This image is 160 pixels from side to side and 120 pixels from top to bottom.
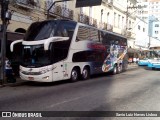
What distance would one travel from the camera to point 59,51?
52.2 feet

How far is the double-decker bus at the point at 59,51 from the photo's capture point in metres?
15.1

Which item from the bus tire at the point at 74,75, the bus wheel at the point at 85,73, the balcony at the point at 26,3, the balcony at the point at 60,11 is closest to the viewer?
the bus tire at the point at 74,75

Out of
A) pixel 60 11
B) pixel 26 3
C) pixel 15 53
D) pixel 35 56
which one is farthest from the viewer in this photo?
pixel 60 11

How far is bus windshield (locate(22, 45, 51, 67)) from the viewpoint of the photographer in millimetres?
15148

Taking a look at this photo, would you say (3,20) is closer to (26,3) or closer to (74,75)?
(74,75)

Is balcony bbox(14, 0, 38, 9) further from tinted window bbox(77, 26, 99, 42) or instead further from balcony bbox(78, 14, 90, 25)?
balcony bbox(78, 14, 90, 25)

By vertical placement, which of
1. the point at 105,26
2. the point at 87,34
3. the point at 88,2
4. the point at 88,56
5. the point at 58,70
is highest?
the point at 88,2

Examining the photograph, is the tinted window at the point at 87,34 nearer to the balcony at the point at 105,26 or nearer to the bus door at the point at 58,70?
the bus door at the point at 58,70

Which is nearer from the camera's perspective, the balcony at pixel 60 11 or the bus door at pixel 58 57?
the bus door at pixel 58 57

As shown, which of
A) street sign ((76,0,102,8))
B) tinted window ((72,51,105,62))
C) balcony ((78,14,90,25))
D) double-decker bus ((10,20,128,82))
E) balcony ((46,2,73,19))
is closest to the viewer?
double-decker bus ((10,20,128,82))

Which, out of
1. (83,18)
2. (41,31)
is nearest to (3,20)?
(41,31)

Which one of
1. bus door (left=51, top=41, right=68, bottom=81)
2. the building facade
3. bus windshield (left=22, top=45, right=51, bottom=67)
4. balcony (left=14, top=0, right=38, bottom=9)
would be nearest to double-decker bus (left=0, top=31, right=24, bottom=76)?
the building facade

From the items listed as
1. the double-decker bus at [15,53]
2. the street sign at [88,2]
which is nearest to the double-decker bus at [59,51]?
the double-decker bus at [15,53]

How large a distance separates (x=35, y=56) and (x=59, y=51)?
54.2 inches
